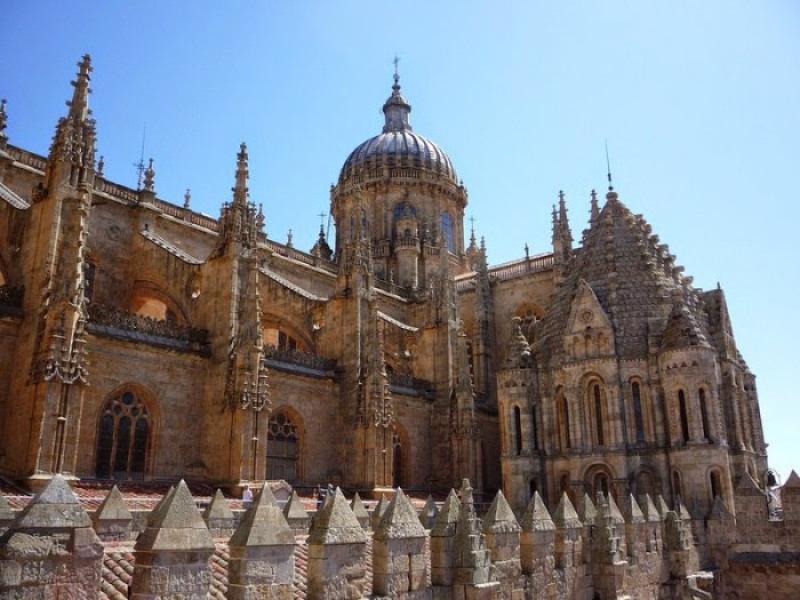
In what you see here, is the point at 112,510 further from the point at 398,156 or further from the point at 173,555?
the point at 398,156

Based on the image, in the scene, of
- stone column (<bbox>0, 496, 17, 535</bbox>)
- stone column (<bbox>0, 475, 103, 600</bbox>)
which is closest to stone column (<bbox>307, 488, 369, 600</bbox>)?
stone column (<bbox>0, 475, 103, 600</bbox>)

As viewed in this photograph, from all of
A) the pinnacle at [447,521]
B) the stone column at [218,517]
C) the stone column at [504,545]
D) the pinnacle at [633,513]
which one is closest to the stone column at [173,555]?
the pinnacle at [447,521]

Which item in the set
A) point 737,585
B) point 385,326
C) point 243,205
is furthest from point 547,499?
point 243,205

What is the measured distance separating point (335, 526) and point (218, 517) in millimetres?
4665

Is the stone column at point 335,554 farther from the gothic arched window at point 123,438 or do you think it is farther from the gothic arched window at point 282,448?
the gothic arched window at point 282,448

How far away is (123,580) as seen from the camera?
9023 millimetres

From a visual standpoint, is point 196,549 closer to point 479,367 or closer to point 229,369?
point 229,369

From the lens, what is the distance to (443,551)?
11.9 m

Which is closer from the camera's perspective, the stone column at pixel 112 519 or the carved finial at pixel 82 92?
the stone column at pixel 112 519

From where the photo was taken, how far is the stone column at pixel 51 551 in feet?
19.6

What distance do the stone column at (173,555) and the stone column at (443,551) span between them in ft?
16.9

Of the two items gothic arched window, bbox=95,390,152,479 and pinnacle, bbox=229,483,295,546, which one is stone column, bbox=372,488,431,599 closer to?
pinnacle, bbox=229,483,295,546

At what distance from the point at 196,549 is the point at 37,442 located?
10.9 m

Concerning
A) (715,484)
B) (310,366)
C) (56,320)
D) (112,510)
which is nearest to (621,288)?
(715,484)
